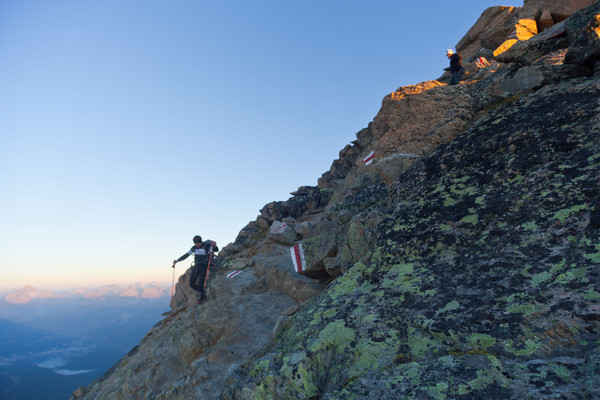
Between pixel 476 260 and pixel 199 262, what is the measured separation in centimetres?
Result: 1995

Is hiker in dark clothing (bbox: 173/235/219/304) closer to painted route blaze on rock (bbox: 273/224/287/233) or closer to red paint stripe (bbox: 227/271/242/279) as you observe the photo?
red paint stripe (bbox: 227/271/242/279)

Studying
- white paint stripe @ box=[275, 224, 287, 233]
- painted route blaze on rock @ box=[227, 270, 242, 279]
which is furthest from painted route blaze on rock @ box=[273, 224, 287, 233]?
painted route blaze on rock @ box=[227, 270, 242, 279]

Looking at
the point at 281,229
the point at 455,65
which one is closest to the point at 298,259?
the point at 281,229

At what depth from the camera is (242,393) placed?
504 centimetres

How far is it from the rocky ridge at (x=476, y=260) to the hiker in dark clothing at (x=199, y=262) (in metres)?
10.1

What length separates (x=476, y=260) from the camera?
5.32 meters

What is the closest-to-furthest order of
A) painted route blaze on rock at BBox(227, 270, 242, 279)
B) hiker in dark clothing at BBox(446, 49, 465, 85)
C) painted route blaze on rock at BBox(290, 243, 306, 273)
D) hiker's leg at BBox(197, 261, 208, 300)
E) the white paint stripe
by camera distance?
painted route blaze on rock at BBox(290, 243, 306, 273) < painted route blaze on rock at BBox(227, 270, 242, 279) < hiker's leg at BBox(197, 261, 208, 300) < the white paint stripe < hiker in dark clothing at BBox(446, 49, 465, 85)

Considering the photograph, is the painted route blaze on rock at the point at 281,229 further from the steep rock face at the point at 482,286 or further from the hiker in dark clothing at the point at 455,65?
the hiker in dark clothing at the point at 455,65

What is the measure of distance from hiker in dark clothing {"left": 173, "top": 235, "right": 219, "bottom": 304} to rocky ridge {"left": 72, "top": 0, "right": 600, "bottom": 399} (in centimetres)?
1008

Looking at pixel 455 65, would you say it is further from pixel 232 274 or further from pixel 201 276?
pixel 201 276

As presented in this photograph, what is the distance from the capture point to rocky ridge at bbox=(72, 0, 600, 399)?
357 cm

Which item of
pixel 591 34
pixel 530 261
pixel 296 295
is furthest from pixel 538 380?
pixel 296 295

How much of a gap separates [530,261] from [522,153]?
113 inches

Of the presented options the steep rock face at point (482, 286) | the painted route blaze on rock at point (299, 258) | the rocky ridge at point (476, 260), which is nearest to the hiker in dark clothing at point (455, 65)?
the rocky ridge at point (476, 260)
